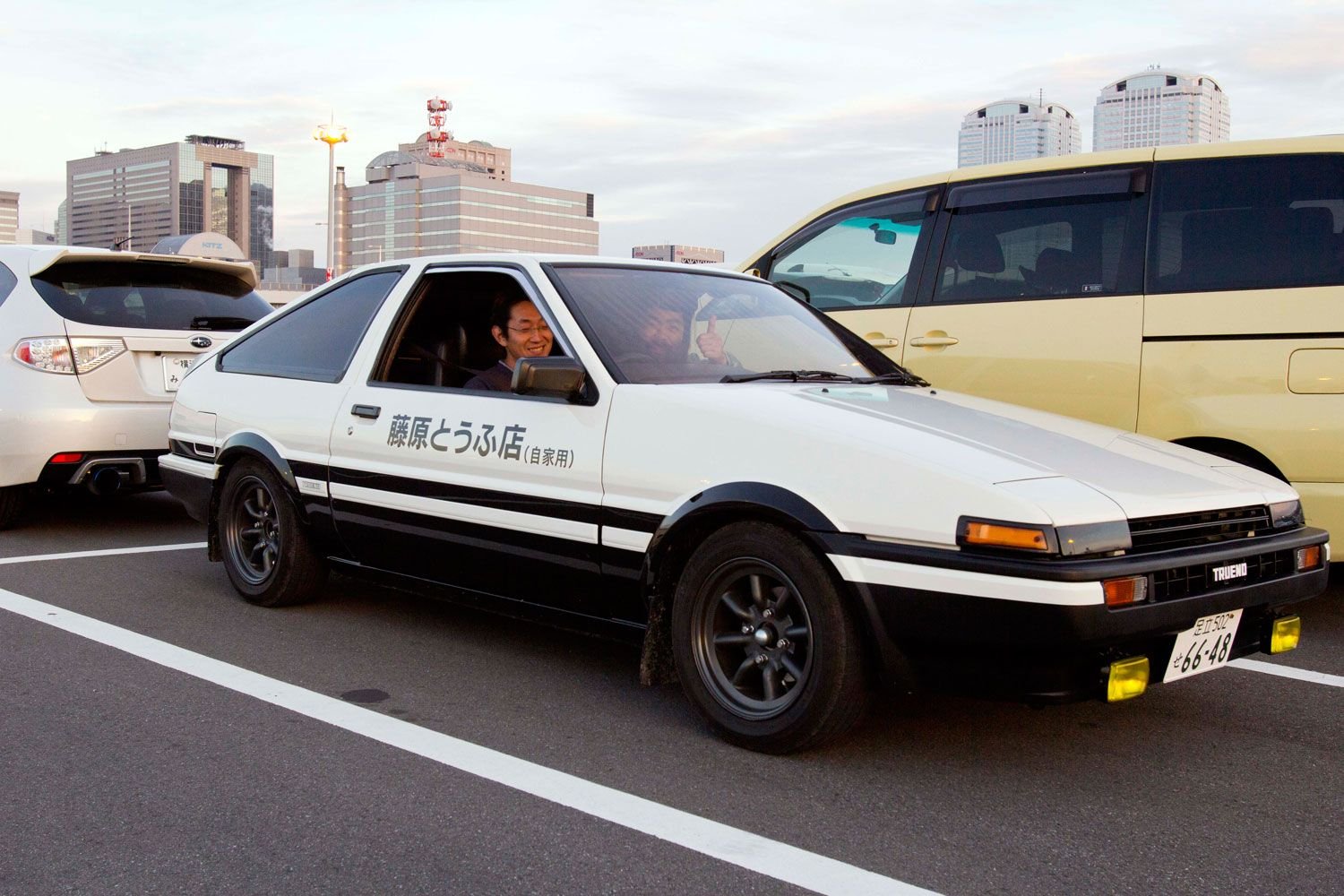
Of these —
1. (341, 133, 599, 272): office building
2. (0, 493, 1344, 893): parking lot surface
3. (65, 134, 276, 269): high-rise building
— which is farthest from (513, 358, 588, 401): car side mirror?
(341, 133, 599, 272): office building

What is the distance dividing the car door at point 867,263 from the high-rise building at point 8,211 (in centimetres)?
17590

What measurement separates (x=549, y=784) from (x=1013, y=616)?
4.23 ft

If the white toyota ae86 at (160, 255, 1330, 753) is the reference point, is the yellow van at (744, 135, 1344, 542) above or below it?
above

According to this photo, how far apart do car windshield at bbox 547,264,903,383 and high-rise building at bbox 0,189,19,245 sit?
177479 millimetres

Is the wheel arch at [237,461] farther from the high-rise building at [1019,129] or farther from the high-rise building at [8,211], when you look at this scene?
the high-rise building at [8,211]

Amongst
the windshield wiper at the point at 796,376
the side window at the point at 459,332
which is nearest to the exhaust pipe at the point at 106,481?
the side window at the point at 459,332

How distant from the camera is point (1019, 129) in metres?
25.1

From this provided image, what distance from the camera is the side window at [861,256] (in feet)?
21.2

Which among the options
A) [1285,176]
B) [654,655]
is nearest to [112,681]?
[654,655]

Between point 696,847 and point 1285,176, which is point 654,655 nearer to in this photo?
point 696,847

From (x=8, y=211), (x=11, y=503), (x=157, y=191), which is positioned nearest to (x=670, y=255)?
(x=11, y=503)

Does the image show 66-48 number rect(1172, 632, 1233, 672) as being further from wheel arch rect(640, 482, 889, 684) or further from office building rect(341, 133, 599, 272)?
office building rect(341, 133, 599, 272)

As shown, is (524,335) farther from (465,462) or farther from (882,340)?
(882,340)

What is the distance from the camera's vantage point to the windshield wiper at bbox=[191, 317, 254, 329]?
7.54 meters
